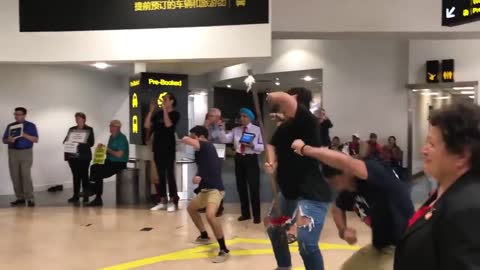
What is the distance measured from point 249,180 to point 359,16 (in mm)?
2918

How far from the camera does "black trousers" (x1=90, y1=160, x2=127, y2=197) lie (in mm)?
8641

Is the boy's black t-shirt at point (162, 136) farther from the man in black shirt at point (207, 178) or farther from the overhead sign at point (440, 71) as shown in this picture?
the overhead sign at point (440, 71)

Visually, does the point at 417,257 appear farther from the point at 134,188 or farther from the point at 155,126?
the point at 134,188

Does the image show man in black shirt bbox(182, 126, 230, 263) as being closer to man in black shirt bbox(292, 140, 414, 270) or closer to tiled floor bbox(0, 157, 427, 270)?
tiled floor bbox(0, 157, 427, 270)

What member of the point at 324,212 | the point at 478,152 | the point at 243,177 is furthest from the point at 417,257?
the point at 243,177

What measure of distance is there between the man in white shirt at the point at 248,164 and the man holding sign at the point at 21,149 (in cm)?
372

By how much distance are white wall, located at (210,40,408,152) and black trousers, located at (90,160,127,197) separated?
5.54 metres

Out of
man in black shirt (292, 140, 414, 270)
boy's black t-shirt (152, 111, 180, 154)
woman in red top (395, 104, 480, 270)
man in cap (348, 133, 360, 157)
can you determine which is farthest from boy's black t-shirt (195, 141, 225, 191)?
man in cap (348, 133, 360, 157)

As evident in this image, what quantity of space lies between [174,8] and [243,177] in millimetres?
2659

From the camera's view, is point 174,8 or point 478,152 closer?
point 478,152

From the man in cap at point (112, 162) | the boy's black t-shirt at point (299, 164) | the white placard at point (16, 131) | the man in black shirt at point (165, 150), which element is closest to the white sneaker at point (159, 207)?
the man in black shirt at point (165, 150)

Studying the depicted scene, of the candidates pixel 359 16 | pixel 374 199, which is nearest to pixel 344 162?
pixel 374 199

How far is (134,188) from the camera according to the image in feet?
29.3

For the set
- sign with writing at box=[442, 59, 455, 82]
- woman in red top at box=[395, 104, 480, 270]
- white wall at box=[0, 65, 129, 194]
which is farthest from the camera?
sign with writing at box=[442, 59, 455, 82]
